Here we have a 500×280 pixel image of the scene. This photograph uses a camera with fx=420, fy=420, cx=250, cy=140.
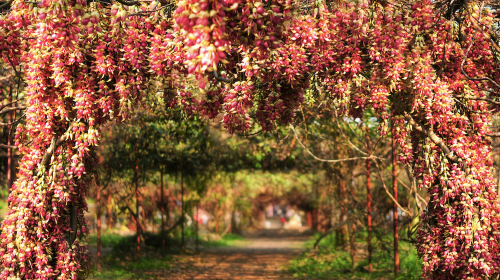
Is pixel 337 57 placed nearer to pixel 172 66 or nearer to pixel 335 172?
pixel 172 66

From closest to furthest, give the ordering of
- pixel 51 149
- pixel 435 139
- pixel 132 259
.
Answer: pixel 51 149 < pixel 435 139 < pixel 132 259

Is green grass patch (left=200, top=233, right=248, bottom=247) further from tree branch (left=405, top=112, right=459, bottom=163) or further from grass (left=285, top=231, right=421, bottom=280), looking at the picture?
tree branch (left=405, top=112, right=459, bottom=163)

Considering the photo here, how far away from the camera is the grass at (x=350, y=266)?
710 centimetres

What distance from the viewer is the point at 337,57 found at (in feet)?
11.9

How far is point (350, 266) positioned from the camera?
8.77 m

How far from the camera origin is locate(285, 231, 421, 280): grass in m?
7.10

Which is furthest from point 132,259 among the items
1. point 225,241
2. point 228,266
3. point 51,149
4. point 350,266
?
point 225,241

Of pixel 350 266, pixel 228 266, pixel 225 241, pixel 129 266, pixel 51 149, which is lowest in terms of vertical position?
pixel 225 241

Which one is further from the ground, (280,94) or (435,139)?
(280,94)

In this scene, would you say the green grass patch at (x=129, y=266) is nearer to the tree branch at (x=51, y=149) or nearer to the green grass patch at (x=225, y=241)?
the green grass patch at (x=225, y=241)

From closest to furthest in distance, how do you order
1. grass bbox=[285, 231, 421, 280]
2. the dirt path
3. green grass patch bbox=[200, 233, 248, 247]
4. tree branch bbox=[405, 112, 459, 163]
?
1. tree branch bbox=[405, 112, 459, 163]
2. grass bbox=[285, 231, 421, 280]
3. the dirt path
4. green grass patch bbox=[200, 233, 248, 247]

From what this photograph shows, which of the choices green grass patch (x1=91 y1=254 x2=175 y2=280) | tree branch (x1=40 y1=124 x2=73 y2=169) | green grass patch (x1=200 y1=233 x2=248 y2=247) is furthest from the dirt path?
tree branch (x1=40 y1=124 x2=73 y2=169)

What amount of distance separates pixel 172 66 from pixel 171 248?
30.8 ft

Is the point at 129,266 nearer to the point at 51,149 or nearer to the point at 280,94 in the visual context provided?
the point at 51,149
